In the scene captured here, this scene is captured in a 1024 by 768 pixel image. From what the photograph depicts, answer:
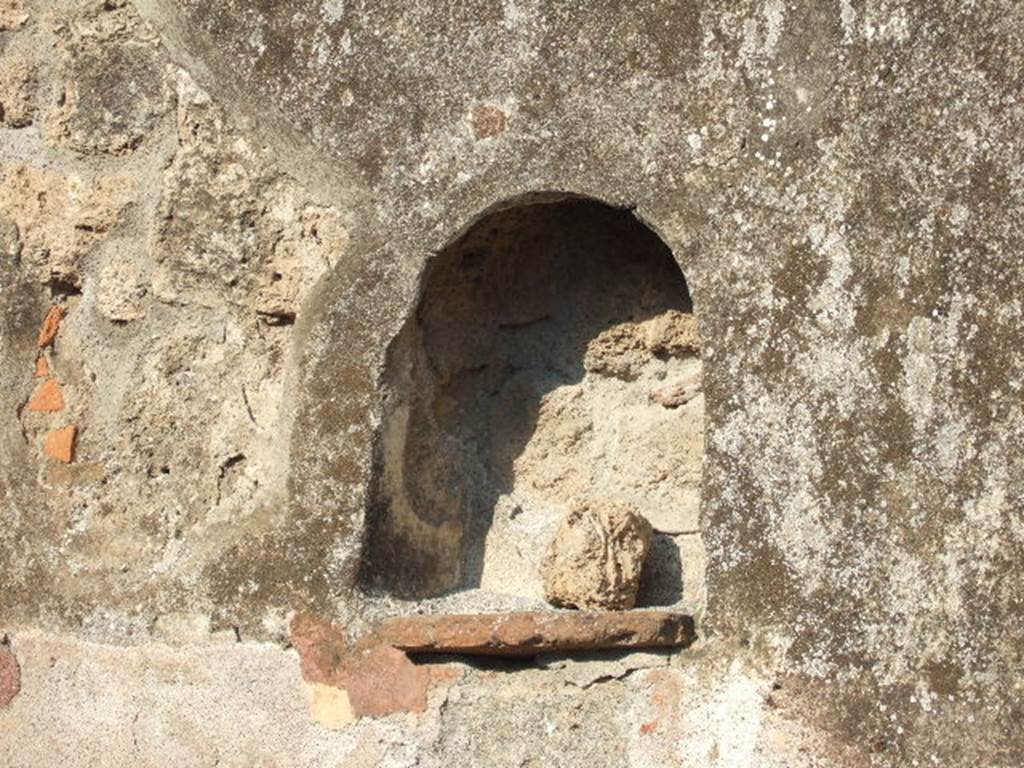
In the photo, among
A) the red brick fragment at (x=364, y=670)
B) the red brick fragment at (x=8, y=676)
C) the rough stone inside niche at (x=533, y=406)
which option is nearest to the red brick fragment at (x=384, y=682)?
the red brick fragment at (x=364, y=670)

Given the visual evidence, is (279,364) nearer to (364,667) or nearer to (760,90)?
(364,667)

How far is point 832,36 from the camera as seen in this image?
10.2ft

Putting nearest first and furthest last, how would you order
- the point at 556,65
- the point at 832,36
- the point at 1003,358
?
the point at 1003,358, the point at 832,36, the point at 556,65

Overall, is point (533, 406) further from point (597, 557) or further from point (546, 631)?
point (546, 631)

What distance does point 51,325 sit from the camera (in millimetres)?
3773

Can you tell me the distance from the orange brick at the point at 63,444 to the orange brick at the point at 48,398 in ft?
0.14

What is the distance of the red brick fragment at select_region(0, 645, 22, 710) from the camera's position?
371 centimetres

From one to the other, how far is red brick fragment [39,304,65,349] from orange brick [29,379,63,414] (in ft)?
0.23

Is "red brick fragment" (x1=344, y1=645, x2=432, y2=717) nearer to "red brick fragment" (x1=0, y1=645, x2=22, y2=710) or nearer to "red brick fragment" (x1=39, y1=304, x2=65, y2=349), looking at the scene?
"red brick fragment" (x1=0, y1=645, x2=22, y2=710)

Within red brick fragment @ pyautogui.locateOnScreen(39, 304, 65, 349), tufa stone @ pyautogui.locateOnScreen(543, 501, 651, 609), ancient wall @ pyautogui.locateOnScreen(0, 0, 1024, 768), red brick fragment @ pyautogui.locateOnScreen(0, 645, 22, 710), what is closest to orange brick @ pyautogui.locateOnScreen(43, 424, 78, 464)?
ancient wall @ pyautogui.locateOnScreen(0, 0, 1024, 768)

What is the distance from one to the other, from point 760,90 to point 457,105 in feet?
1.69

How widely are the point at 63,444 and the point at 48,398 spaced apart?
9 centimetres

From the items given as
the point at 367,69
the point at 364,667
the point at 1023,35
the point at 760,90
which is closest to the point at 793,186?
the point at 760,90

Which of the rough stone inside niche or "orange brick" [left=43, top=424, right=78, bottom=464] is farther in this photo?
"orange brick" [left=43, top=424, right=78, bottom=464]
